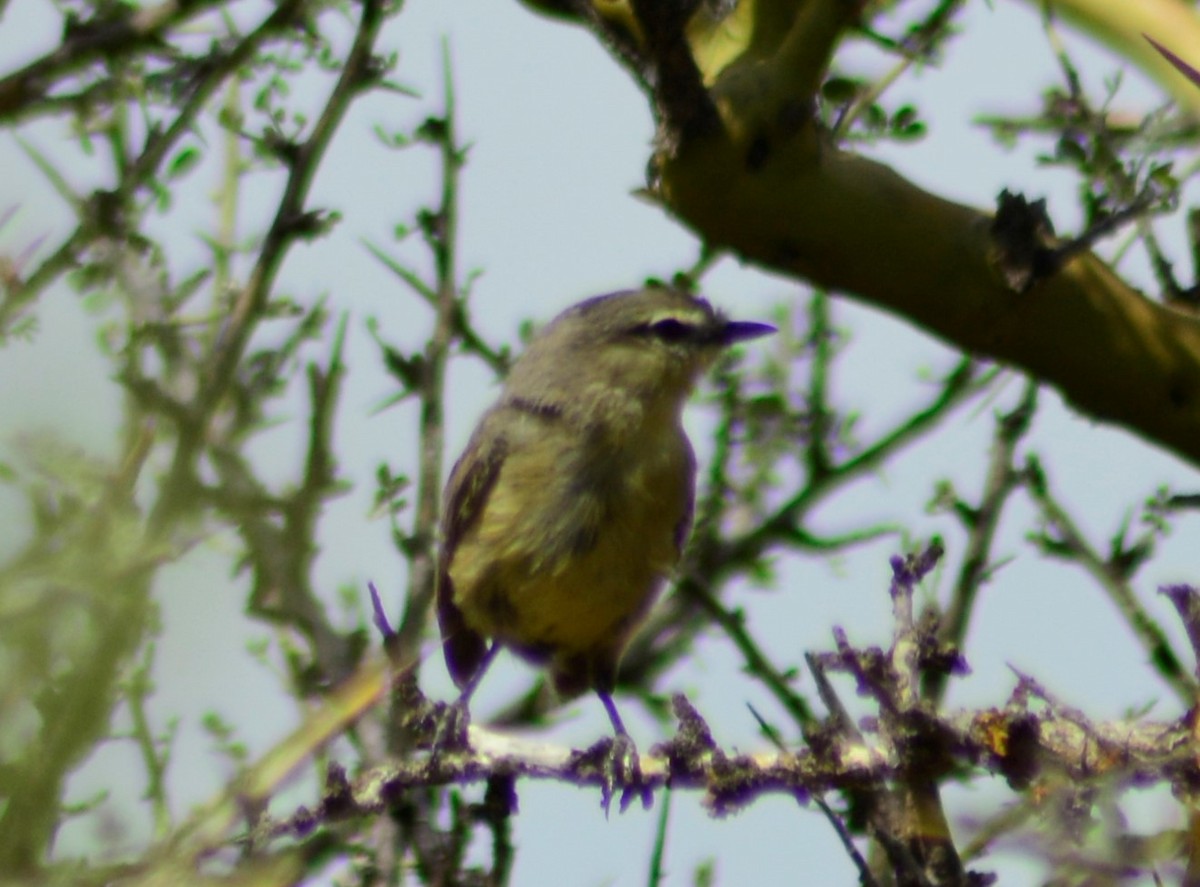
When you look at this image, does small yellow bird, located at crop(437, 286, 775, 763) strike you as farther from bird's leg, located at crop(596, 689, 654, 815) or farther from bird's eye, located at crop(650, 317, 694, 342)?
bird's leg, located at crop(596, 689, 654, 815)

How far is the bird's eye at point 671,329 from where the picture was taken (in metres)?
5.27

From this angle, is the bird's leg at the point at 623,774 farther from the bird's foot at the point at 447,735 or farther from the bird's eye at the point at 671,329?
the bird's eye at the point at 671,329

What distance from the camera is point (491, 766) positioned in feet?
11.0

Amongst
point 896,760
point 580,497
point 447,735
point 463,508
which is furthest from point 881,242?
point 463,508

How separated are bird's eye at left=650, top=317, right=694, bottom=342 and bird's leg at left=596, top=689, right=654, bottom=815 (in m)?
1.46

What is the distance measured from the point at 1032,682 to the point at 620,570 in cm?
273

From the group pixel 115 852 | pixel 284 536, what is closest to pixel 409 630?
pixel 284 536

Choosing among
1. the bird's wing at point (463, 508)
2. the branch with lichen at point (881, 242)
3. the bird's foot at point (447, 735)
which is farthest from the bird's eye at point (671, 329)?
the bird's foot at point (447, 735)

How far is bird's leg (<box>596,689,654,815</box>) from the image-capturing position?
11.8ft

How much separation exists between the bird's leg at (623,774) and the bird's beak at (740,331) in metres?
1.46

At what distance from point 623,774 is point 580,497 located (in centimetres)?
131

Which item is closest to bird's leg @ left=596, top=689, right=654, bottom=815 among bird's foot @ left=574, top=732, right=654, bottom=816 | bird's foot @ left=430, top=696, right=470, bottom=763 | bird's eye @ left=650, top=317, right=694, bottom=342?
bird's foot @ left=574, top=732, right=654, bottom=816

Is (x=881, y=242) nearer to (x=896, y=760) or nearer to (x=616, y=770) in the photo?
(x=896, y=760)

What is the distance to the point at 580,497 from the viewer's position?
15.9ft
